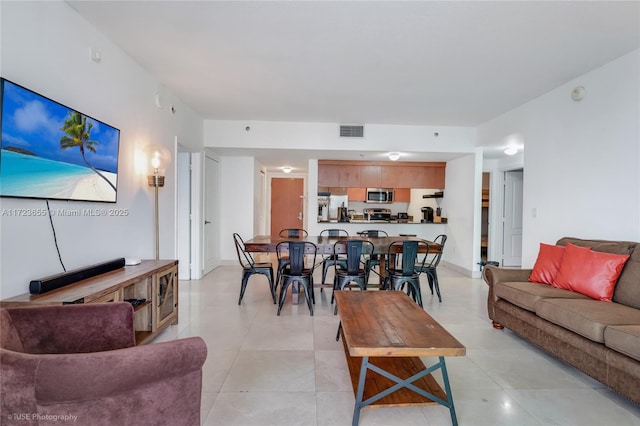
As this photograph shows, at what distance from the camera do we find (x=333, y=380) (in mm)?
2186

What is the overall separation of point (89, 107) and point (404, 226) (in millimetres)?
5736

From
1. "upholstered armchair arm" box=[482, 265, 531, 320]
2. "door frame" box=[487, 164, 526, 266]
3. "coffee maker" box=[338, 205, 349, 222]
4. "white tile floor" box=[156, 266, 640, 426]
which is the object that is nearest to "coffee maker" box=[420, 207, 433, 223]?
"door frame" box=[487, 164, 526, 266]

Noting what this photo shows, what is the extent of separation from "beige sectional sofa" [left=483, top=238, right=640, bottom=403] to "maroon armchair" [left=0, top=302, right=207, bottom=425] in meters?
2.41

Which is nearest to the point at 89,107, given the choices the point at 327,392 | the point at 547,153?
the point at 327,392

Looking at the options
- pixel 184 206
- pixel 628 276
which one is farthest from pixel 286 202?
pixel 628 276

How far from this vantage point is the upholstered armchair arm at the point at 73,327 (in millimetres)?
1404

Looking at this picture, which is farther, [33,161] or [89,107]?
[89,107]

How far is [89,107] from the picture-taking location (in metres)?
2.44

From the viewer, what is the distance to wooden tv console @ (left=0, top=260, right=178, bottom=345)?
177 cm

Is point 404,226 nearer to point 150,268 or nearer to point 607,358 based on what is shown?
point 607,358

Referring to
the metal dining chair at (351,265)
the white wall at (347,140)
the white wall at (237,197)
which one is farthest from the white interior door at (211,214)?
A: the metal dining chair at (351,265)

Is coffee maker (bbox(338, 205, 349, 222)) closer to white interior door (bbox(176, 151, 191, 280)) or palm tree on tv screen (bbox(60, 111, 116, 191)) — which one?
white interior door (bbox(176, 151, 191, 280))

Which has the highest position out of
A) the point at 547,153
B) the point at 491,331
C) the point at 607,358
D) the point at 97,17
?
the point at 97,17

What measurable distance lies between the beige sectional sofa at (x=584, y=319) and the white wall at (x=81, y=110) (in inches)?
142
